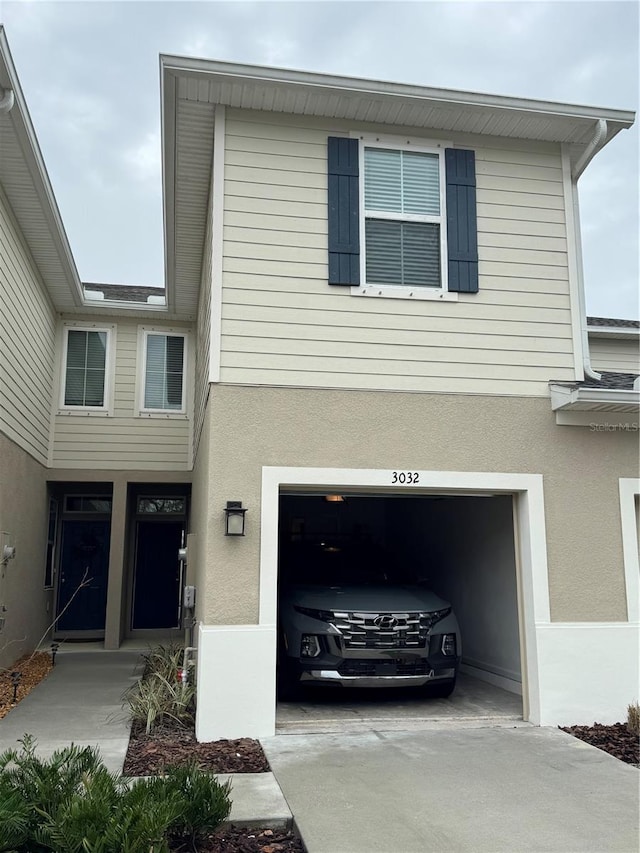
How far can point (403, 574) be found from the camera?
8211 millimetres

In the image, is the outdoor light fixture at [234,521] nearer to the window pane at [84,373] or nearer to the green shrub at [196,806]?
the green shrub at [196,806]

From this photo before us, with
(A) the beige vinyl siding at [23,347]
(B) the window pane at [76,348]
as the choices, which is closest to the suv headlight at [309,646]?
(A) the beige vinyl siding at [23,347]

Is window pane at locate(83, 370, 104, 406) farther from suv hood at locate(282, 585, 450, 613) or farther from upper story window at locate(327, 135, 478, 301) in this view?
upper story window at locate(327, 135, 478, 301)

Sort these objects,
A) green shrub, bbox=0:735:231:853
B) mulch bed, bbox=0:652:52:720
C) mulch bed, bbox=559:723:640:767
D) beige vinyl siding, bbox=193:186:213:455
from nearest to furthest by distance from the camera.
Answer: green shrub, bbox=0:735:231:853 < mulch bed, bbox=559:723:640:767 < beige vinyl siding, bbox=193:186:213:455 < mulch bed, bbox=0:652:52:720

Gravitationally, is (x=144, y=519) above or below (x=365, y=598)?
above

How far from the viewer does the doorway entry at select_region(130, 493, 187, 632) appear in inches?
478

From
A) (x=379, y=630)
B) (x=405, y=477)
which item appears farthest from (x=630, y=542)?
(x=379, y=630)

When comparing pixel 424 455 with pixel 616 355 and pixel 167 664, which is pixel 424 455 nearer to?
pixel 167 664

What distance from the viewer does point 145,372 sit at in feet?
38.0

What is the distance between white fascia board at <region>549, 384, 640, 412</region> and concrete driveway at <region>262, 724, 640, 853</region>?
2766 mm

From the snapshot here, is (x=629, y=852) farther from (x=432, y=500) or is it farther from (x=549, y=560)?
(x=432, y=500)

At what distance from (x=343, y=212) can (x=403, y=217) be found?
0.59 m

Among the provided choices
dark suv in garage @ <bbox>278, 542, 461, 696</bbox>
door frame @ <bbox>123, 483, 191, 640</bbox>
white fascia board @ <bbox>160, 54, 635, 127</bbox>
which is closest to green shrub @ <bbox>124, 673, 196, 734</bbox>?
dark suv in garage @ <bbox>278, 542, 461, 696</bbox>

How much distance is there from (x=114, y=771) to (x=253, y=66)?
551cm
